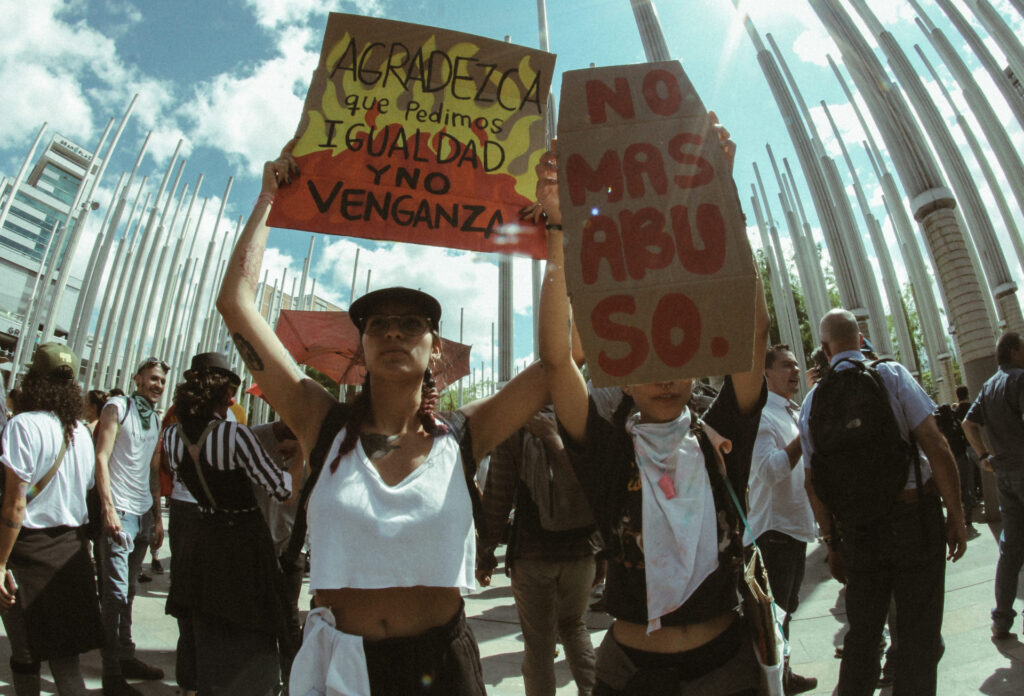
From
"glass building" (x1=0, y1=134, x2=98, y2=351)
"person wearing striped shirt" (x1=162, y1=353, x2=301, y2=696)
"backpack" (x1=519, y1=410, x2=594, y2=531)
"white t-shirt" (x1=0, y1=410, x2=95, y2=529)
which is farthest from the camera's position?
"glass building" (x1=0, y1=134, x2=98, y2=351)

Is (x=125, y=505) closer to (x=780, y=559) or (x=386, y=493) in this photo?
(x=386, y=493)

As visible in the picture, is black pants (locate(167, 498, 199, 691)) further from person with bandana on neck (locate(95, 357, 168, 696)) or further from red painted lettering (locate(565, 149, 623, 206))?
red painted lettering (locate(565, 149, 623, 206))

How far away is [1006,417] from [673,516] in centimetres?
431

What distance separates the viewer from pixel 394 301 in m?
1.98

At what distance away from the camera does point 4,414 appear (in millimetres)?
4129

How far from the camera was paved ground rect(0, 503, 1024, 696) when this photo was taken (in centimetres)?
384

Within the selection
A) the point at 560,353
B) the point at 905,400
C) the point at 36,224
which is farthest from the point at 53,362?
the point at 36,224

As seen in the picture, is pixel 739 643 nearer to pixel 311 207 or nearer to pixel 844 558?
pixel 844 558

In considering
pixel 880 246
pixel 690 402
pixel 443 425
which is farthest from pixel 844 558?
pixel 880 246

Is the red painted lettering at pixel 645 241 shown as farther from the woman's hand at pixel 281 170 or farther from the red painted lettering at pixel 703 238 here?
the woman's hand at pixel 281 170

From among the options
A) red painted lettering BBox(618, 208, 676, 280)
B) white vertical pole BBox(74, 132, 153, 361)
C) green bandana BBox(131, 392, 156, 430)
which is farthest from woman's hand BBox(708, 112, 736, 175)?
white vertical pole BBox(74, 132, 153, 361)

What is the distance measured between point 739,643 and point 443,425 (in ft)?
3.51

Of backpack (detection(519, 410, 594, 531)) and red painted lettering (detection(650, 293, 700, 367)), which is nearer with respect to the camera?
red painted lettering (detection(650, 293, 700, 367))

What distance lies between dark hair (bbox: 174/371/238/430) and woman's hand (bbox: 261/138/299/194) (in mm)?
1448
